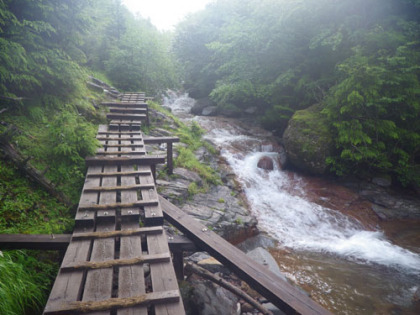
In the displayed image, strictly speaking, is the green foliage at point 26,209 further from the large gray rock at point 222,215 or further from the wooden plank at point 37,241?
the large gray rock at point 222,215

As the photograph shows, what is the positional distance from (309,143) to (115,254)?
→ 9.93m

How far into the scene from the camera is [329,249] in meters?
7.47

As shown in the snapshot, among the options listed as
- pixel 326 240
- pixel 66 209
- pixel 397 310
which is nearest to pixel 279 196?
pixel 326 240

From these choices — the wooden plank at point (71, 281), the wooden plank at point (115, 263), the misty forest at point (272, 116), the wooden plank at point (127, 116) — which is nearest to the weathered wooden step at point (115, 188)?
the misty forest at point (272, 116)

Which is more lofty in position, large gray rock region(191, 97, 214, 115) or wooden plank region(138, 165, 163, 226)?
large gray rock region(191, 97, 214, 115)

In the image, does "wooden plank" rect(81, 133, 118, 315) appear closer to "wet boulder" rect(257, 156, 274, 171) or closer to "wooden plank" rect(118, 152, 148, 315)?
"wooden plank" rect(118, 152, 148, 315)

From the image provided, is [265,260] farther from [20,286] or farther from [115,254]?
[20,286]

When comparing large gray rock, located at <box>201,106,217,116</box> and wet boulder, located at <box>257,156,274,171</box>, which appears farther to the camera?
large gray rock, located at <box>201,106,217,116</box>

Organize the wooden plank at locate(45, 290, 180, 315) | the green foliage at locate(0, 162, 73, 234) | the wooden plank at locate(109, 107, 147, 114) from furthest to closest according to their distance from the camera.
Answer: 1. the wooden plank at locate(109, 107, 147, 114)
2. the green foliage at locate(0, 162, 73, 234)
3. the wooden plank at locate(45, 290, 180, 315)

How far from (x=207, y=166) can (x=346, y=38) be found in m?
10.2

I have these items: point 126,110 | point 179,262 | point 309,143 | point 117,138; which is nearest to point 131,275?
point 179,262

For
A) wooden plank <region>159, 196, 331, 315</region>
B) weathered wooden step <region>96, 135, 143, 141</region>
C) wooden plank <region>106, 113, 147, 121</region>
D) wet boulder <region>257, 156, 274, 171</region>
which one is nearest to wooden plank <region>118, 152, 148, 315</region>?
wooden plank <region>159, 196, 331, 315</region>

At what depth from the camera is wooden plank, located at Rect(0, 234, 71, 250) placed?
3.22 m

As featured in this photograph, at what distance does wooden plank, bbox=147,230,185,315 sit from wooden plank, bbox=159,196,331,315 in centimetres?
83
